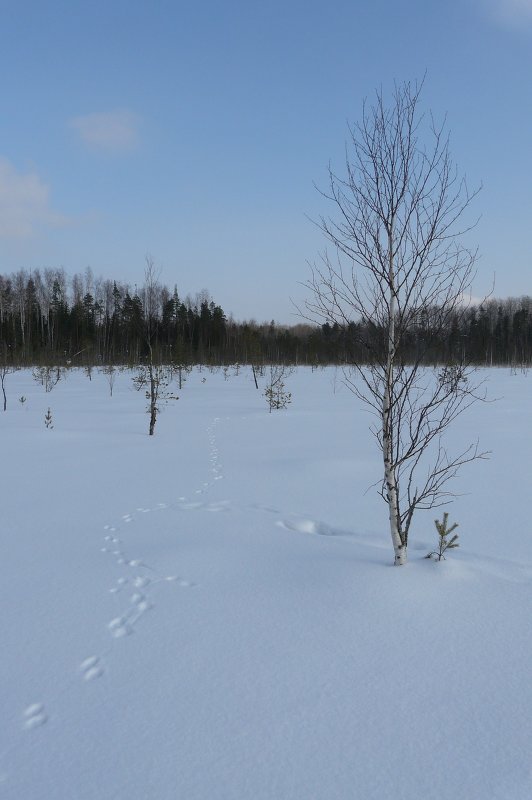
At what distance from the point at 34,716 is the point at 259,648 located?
1.08m

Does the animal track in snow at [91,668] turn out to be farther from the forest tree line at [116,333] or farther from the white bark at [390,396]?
the forest tree line at [116,333]

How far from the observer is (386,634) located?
2.65 m

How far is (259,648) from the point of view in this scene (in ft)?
8.40

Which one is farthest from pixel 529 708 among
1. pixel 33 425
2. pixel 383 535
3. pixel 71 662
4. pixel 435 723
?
pixel 33 425

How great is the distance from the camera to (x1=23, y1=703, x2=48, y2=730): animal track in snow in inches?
80.1

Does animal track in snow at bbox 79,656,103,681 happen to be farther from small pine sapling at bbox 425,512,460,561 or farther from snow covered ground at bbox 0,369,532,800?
small pine sapling at bbox 425,512,460,561

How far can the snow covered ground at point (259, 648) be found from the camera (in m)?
1.78

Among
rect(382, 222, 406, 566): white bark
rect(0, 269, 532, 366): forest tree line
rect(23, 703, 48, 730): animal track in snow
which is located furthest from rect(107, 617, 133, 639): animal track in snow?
rect(0, 269, 532, 366): forest tree line

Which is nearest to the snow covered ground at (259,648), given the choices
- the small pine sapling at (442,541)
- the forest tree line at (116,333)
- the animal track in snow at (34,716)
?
the animal track in snow at (34,716)

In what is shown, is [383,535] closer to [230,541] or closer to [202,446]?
[230,541]

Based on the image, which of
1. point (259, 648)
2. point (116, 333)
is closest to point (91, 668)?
point (259, 648)

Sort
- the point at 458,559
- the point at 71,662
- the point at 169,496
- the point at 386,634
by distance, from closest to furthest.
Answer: the point at 71,662 < the point at 386,634 < the point at 458,559 < the point at 169,496

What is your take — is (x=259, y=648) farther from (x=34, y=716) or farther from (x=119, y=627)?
(x=34, y=716)

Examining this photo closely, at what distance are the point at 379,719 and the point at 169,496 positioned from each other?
4.22 m
